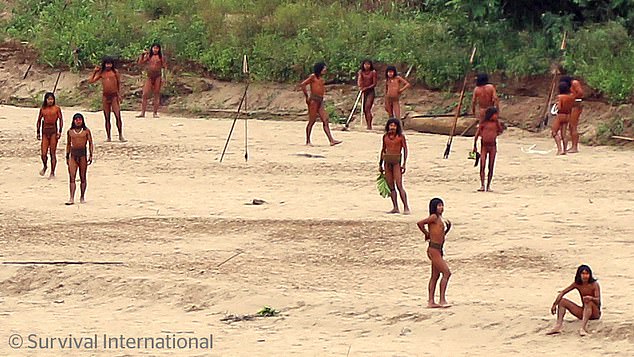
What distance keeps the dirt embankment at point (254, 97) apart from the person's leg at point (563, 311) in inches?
461

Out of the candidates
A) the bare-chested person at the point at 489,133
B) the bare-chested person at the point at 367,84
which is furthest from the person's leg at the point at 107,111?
the bare-chested person at the point at 489,133

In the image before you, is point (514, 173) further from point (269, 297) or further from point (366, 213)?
point (269, 297)

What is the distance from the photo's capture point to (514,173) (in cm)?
1994

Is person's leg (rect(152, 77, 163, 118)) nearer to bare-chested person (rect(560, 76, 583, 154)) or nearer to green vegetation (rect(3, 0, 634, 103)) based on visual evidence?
green vegetation (rect(3, 0, 634, 103))

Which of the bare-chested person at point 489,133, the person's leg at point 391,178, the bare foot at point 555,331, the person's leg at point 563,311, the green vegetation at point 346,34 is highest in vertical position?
the green vegetation at point 346,34

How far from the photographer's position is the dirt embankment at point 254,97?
945 inches

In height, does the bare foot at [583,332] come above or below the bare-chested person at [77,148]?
below

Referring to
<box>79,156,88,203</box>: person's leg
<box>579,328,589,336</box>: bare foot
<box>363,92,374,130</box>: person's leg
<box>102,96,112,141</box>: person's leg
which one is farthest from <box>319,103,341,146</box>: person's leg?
<box>579,328,589,336</box>: bare foot

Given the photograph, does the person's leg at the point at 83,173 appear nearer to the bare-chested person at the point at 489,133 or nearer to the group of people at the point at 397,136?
the group of people at the point at 397,136

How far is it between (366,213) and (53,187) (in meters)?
4.54

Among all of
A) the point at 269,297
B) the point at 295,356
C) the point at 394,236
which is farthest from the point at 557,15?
the point at 295,356

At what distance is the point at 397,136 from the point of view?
16.2m

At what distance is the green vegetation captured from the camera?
83.0 ft

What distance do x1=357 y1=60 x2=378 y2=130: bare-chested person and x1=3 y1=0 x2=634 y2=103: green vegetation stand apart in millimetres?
2220
